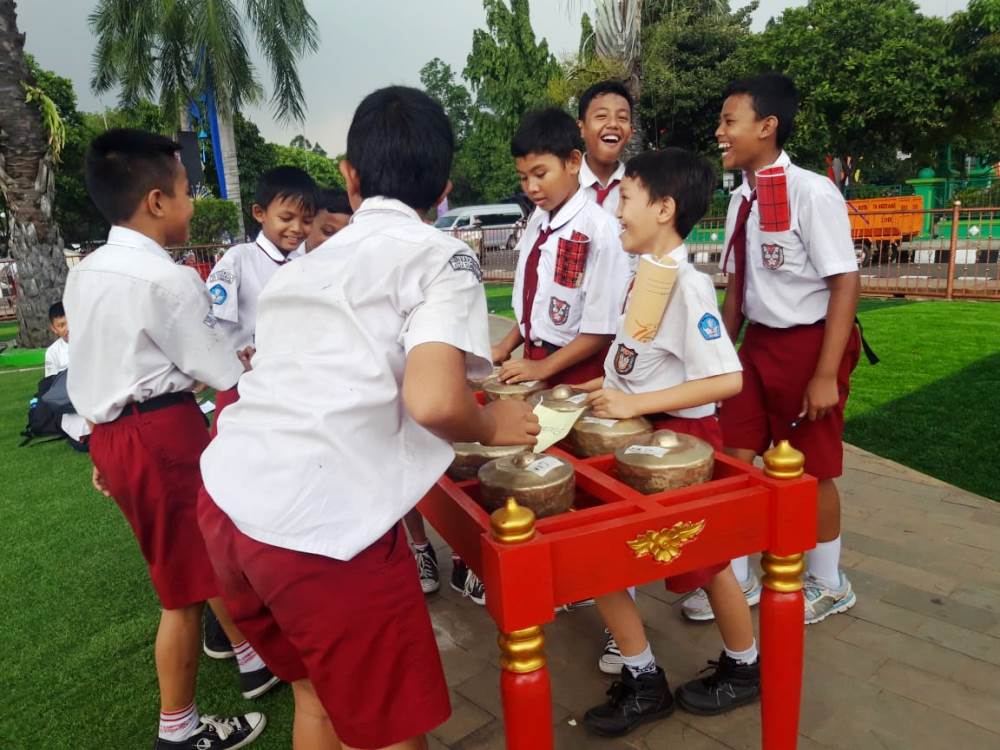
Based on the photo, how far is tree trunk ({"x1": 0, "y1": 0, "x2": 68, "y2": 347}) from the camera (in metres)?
8.34

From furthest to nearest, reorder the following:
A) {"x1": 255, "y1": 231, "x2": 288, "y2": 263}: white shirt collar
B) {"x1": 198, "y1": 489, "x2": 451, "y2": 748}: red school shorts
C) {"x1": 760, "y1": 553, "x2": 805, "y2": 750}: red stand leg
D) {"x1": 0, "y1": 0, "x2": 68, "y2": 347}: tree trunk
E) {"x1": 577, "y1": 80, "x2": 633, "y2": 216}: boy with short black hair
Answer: {"x1": 0, "y1": 0, "x2": 68, "y2": 347}: tree trunk → {"x1": 255, "y1": 231, "x2": 288, "y2": 263}: white shirt collar → {"x1": 577, "y1": 80, "x2": 633, "y2": 216}: boy with short black hair → {"x1": 760, "y1": 553, "x2": 805, "y2": 750}: red stand leg → {"x1": 198, "y1": 489, "x2": 451, "y2": 748}: red school shorts

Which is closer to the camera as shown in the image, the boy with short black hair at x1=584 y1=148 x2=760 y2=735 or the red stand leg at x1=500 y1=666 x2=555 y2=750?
the red stand leg at x1=500 y1=666 x2=555 y2=750

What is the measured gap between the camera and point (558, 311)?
2.71m

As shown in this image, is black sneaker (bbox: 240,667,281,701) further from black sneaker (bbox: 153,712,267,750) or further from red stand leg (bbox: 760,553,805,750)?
red stand leg (bbox: 760,553,805,750)

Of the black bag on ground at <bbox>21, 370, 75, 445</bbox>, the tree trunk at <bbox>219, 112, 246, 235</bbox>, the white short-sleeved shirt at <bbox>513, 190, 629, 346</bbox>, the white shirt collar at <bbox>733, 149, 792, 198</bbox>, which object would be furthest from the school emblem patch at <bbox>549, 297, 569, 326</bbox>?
the tree trunk at <bbox>219, 112, 246, 235</bbox>

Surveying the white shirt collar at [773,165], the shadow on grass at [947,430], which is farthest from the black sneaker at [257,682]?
the shadow on grass at [947,430]

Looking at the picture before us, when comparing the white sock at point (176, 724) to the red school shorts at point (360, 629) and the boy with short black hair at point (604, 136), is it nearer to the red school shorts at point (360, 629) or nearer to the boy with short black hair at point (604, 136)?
the red school shorts at point (360, 629)

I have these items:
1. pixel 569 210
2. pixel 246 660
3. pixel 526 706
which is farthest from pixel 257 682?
pixel 569 210

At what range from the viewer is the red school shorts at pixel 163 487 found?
2008 mm

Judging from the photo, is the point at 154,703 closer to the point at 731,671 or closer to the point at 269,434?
the point at 269,434

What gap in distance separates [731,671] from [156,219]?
215 centimetres

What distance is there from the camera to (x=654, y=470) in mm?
1582

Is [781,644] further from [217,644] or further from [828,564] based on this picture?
[217,644]

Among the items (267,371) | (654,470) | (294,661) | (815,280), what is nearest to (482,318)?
(267,371)
